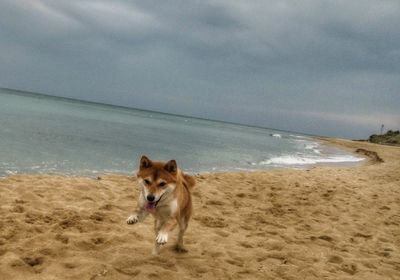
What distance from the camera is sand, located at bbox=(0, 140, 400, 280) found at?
454cm

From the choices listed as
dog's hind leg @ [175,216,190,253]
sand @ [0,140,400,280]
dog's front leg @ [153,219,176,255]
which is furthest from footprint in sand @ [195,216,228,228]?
dog's front leg @ [153,219,176,255]

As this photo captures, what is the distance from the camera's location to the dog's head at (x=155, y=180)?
14.3 ft

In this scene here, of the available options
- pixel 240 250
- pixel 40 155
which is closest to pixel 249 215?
pixel 240 250

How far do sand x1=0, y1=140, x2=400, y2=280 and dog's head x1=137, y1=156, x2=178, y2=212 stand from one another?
90 centimetres

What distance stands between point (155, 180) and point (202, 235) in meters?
1.98

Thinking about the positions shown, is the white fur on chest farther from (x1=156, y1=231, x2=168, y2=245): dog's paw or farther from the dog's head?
(x1=156, y1=231, x2=168, y2=245): dog's paw

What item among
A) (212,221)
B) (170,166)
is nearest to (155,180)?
(170,166)

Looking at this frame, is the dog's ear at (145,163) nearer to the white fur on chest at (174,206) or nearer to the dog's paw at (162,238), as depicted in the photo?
the white fur on chest at (174,206)

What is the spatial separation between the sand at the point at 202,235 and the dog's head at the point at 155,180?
2.95 feet

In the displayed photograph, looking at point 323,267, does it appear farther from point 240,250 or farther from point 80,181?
point 80,181

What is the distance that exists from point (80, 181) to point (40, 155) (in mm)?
4422

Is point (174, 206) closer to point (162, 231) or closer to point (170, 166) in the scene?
point (162, 231)

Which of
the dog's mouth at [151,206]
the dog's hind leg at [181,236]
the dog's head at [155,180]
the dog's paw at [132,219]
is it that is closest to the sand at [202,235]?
the dog's hind leg at [181,236]

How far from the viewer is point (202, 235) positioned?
603 centimetres
